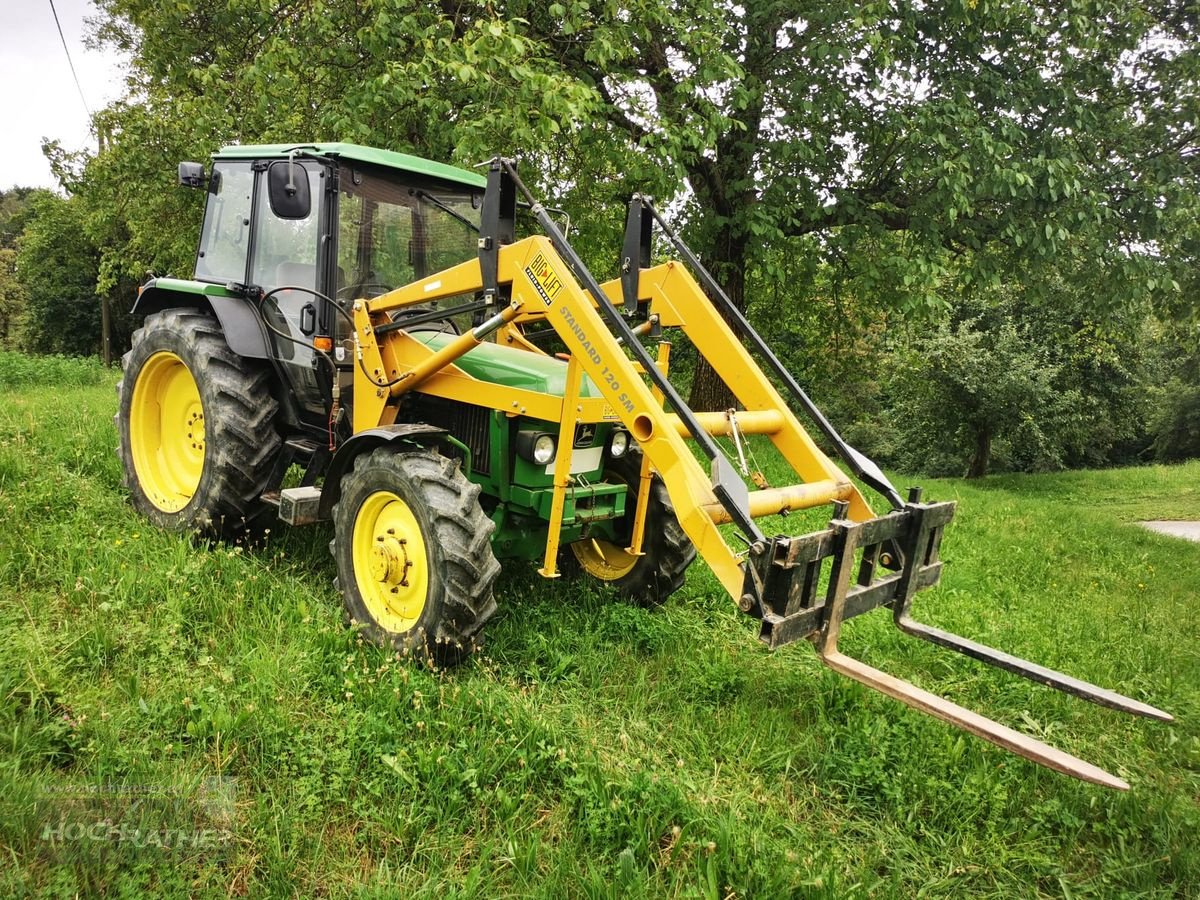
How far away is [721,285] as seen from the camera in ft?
31.5

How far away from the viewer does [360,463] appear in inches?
147

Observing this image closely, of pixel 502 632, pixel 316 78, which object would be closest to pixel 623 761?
pixel 502 632

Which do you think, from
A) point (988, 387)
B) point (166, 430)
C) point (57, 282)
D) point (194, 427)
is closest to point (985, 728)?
point (194, 427)

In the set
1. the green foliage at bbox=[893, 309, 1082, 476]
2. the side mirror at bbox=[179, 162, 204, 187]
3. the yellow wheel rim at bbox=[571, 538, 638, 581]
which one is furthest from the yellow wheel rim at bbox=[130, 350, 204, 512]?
the green foliage at bbox=[893, 309, 1082, 476]

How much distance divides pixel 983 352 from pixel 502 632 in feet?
51.6

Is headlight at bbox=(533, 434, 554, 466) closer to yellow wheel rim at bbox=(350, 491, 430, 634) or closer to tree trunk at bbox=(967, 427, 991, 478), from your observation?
yellow wheel rim at bbox=(350, 491, 430, 634)

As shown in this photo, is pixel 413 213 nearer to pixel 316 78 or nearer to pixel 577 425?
pixel 577 425

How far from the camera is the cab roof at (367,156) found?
13.7 ft

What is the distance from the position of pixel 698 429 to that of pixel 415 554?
55.9 inches

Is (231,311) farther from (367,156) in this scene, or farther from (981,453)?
(981,453)

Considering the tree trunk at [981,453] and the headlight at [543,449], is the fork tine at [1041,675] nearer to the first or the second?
the headlight at [543,449]

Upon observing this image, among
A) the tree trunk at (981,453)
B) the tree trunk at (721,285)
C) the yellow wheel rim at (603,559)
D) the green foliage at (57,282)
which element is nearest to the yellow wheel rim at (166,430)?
the yellow wheel rim at (603,559)

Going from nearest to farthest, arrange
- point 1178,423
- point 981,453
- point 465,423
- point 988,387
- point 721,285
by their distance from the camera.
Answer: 1. point 465,423
2. point 721,285
3. point 988,387
4. point 981,453
5. point 1178,423

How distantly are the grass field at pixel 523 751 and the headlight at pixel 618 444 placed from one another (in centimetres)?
84
